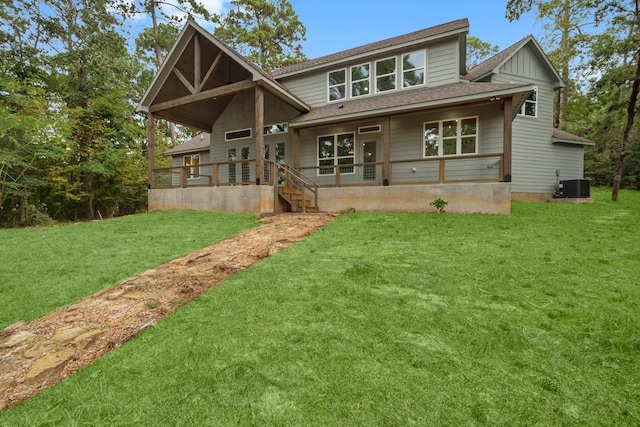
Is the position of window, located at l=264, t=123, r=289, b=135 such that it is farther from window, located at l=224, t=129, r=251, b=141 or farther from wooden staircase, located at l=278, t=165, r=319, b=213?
wooden staircase, located at l=278, t=165, r=319, b=213

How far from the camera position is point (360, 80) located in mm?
12609

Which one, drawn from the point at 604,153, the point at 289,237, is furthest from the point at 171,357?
the point at 604,153

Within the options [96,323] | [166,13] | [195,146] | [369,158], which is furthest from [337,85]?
[166,13]

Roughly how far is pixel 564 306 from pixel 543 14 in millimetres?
22602

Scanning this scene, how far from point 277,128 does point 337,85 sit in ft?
11.0

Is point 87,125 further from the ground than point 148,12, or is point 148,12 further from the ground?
point 148,12

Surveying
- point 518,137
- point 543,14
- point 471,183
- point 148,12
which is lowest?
point 471,183

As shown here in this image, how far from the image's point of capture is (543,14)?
1770 centimetres

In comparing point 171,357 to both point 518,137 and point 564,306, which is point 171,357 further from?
point 518,137

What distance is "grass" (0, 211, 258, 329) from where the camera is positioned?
381 centimetres

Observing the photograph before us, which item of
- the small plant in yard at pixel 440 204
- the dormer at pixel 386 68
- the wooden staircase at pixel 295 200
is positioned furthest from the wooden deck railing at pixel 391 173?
the dormer at pixel 386 68

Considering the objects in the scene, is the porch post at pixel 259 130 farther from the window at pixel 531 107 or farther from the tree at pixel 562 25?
the tree at pixel 562 25

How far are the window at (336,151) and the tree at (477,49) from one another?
21763 mm

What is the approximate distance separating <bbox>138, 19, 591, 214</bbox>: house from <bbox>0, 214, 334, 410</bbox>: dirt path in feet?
19.5
